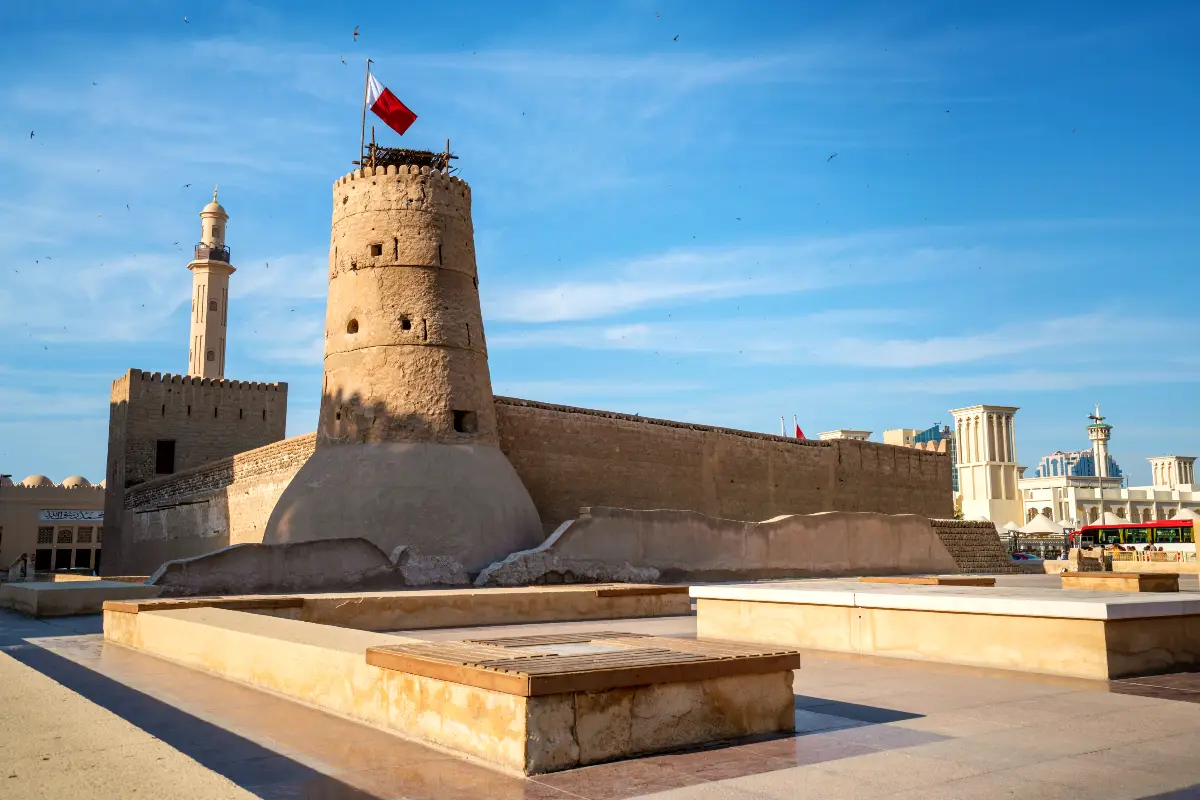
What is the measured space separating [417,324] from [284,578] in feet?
17.3

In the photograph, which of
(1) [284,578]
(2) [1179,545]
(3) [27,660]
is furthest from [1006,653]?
(2) [1179,545]

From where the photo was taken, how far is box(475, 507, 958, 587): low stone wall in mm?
16453

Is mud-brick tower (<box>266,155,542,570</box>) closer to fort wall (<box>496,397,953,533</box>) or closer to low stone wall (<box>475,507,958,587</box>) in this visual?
low stone wall (<box>475,507,958,587</box>)

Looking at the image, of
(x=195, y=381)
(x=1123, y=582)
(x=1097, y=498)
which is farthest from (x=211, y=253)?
(x=1097, y=498)

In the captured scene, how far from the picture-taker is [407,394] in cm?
1667

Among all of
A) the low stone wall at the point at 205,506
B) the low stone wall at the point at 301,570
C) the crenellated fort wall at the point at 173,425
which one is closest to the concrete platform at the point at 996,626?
the low stone wall at the point at 301,570

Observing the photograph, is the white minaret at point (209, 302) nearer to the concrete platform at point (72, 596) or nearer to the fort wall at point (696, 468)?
the fort wall at point (696, 468)

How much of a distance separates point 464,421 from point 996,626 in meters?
12.0

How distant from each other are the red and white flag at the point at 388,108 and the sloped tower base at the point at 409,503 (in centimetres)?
617

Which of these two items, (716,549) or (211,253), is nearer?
(716,549)

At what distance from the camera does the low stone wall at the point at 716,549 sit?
1645cm

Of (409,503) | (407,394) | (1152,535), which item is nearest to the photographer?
(409,503)

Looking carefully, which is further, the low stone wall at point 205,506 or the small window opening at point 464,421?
the low stone wall at point 205,506

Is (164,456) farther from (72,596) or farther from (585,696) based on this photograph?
(585,696)
